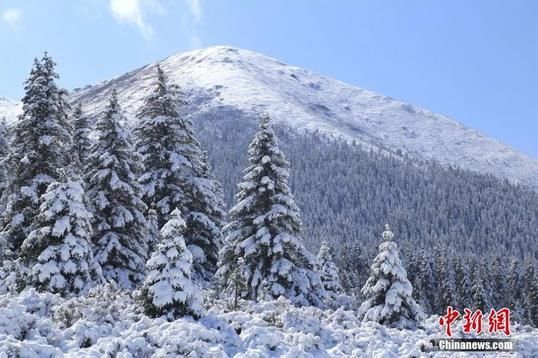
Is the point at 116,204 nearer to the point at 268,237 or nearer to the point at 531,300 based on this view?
the point at 268,237

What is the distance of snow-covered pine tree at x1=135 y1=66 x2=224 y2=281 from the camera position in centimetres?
2705

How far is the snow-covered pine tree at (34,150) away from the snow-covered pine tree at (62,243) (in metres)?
4.16

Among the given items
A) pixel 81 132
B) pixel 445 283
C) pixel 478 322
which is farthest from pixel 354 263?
pixel 478 322

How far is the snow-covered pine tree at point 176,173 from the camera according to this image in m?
27.0

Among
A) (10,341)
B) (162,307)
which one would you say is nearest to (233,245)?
(162,307)

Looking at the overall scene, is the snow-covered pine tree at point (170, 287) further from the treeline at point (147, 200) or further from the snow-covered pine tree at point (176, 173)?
the snow-covered pine tree at point (176, 173)

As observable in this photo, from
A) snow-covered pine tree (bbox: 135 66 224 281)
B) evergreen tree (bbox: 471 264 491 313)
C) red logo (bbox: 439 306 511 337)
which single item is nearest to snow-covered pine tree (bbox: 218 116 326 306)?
snow-covered pine tree (bbox: 135 66 224 281)

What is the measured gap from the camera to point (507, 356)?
13781mm

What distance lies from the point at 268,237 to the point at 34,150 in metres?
10.9

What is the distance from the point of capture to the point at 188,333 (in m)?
12.0

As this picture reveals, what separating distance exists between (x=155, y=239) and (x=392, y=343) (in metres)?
15.2

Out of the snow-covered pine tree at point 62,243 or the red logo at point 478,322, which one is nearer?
the red logo at point 478,322

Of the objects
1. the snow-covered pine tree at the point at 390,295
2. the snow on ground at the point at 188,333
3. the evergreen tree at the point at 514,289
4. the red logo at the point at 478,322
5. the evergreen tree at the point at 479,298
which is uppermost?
the evergreen tree at the point at 514,289

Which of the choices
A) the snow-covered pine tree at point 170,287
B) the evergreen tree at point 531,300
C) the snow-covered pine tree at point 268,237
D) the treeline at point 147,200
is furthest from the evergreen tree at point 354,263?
the snow-covered pine tree at point 170,287
